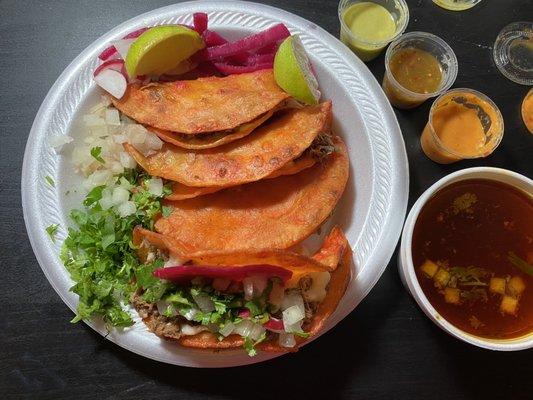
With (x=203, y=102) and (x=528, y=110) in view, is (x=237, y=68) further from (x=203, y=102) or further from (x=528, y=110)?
(x=528, y=110)

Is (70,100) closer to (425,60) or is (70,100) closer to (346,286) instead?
(346,286)

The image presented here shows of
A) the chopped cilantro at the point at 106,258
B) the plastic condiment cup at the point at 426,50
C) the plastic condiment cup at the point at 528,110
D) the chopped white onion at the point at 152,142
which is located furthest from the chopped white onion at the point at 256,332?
the plastic condiment cup at the point at 528,110

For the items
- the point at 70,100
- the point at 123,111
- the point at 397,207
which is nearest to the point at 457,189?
the point at 397,207

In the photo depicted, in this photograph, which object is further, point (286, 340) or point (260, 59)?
point (260, 59)

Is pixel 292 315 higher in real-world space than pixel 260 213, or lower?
lower


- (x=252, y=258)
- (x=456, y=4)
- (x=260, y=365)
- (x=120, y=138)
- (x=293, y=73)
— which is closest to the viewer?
(x=252, y=258)

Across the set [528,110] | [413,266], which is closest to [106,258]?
[413,266]
